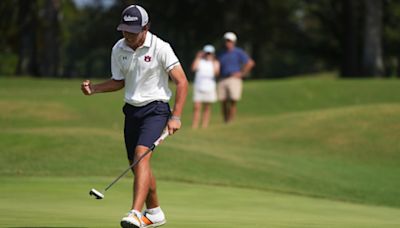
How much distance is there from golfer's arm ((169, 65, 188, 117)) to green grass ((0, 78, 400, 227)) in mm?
1019

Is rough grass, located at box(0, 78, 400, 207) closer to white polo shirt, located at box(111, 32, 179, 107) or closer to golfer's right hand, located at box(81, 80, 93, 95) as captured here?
golfer's right hand, located at box(81, 80, 93, 95)

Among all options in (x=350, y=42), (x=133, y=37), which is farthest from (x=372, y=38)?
(x=133, y=37)

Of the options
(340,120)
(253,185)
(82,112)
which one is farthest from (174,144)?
(82,112)

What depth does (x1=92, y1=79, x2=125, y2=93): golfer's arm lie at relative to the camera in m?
9.09

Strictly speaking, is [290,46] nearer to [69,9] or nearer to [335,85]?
[69,9]

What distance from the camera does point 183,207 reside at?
11.3 m

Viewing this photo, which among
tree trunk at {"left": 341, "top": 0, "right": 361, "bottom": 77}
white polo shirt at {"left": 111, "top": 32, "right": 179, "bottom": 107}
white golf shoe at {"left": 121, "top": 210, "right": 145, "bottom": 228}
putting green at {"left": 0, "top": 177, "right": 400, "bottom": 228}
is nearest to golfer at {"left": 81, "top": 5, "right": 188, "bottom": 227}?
white polo shirt at {"left": 111, "top": 32, "right": 179, "bottom": 107}

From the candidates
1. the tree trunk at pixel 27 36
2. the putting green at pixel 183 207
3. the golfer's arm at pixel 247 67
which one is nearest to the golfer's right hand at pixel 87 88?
the putting green at pixel 183 207

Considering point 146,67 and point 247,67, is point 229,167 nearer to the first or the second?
point 247,67

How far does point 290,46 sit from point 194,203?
57.4 meters

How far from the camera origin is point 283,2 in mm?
64625

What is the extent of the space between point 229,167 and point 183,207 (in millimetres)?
5131

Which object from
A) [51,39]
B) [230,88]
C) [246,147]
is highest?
[230,88]

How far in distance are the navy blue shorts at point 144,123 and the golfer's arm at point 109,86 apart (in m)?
0.24
